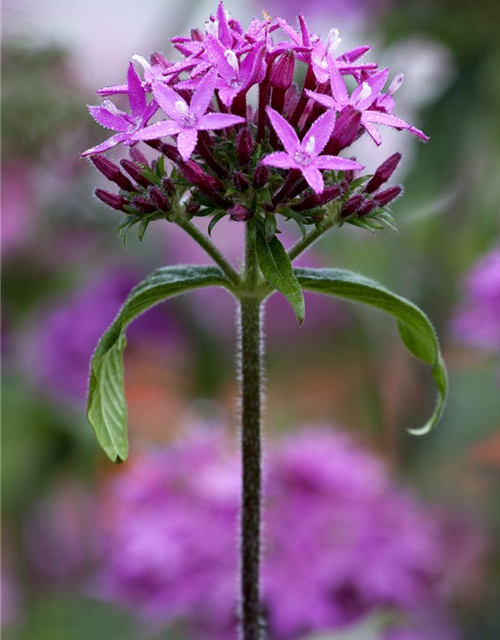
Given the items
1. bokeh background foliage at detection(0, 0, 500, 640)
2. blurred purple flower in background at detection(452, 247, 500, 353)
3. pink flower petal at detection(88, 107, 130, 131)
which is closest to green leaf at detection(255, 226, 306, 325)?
pink flower petal at detection(88, 107, 130, 131)

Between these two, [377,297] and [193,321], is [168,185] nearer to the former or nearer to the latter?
[377,297]

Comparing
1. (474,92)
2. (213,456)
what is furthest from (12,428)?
(474,92)

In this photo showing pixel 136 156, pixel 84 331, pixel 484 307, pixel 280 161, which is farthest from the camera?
pixel 84 331

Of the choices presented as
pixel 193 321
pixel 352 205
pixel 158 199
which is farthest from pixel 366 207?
pixel 193 321

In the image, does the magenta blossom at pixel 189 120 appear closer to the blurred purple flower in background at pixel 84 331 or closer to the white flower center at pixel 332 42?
the white flower center at pixel 332 42

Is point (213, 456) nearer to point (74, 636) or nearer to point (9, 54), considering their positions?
point (74, 636)

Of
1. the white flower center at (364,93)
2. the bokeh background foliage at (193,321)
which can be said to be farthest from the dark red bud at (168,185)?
the bokeh background foliage at (193,321)
